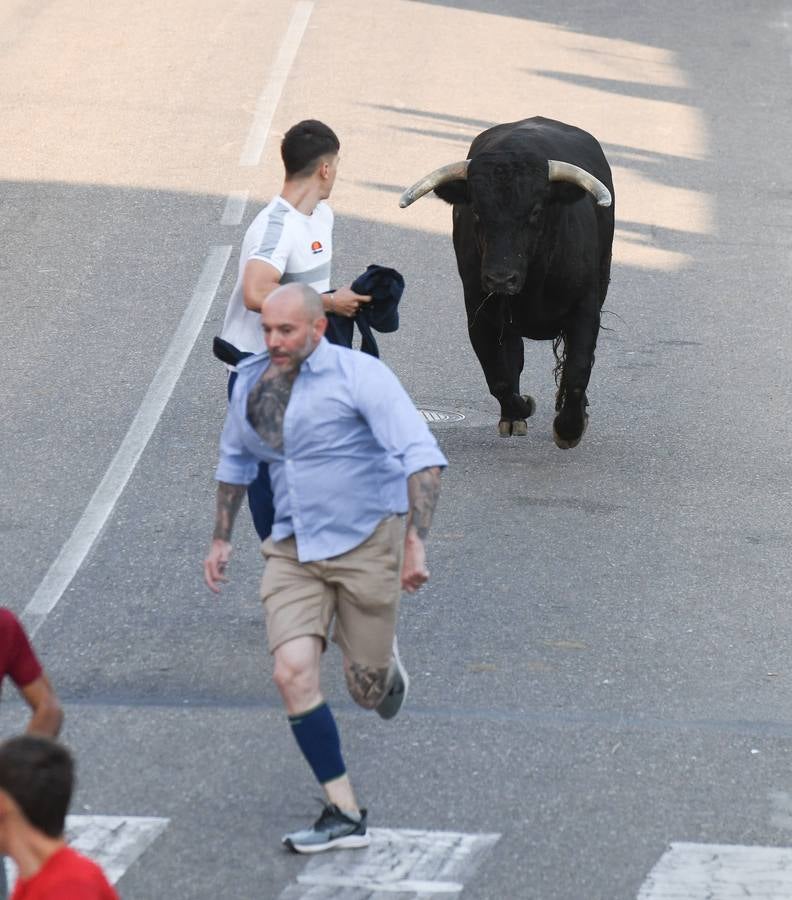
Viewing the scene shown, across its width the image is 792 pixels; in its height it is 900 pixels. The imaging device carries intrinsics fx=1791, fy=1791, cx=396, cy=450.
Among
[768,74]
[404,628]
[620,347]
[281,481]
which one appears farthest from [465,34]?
[281,481]

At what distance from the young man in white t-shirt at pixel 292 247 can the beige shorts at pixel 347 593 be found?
36.3 inches

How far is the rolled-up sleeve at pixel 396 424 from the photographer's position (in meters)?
5.84

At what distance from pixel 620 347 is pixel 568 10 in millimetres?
12848

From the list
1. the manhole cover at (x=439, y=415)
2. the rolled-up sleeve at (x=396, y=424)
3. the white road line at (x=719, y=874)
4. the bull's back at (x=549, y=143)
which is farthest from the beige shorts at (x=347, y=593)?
the manhole cover at (x=439, y=415)

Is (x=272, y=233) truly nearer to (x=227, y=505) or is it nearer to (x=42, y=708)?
(x=227, y=505)

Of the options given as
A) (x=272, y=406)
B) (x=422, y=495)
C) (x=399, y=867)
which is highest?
(x=272, y=406)

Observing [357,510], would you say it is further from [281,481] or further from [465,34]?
[465,34]

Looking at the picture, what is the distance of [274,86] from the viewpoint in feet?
65.7

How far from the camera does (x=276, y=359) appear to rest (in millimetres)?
5988

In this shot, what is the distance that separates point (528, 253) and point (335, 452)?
4.27m

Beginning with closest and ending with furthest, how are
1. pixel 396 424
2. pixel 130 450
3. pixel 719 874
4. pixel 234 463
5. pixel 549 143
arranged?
pixel 719 874, pixel 396 424, pixel 234 463, pixel 130 450, pixel 549 143

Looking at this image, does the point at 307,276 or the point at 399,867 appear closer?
the point at 399,867

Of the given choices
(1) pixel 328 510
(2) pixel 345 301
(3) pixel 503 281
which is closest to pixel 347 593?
(1) pixel 328 510

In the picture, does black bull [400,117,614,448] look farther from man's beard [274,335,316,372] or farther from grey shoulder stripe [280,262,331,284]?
man's beard [274,335,316,372]
